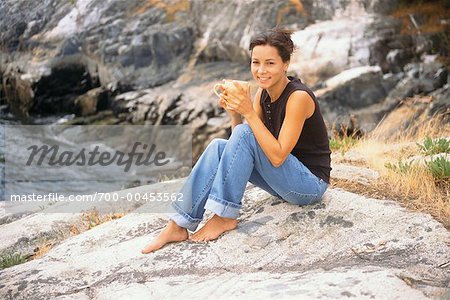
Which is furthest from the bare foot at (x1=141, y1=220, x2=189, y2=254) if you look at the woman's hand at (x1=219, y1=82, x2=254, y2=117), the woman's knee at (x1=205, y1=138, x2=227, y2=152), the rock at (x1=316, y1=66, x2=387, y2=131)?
the rock at (x1=316, y1=66, x2=387, y2=131)

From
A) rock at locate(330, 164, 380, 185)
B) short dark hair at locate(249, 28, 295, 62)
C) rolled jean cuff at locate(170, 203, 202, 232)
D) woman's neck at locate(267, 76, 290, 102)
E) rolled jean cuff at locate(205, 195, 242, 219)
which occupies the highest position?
short dark hair at locate(249, 28, 295, 62)

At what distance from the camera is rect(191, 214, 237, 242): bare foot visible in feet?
12.2

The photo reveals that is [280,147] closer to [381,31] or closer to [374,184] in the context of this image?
[374,184]

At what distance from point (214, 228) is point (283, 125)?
0.82 metres

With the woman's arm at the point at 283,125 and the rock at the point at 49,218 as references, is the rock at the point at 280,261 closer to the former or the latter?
the woman's arm at the point at 283,125

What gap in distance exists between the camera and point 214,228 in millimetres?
3730

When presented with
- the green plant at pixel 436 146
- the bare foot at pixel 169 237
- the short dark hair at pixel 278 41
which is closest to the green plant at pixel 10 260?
the bare foot at pixel 169 237

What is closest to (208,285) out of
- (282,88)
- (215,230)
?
(215,230)

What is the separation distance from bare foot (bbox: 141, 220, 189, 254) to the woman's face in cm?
108

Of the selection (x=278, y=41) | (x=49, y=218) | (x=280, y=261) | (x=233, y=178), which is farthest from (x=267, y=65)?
(x=49, y=218)

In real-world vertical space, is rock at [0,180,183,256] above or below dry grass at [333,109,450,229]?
below

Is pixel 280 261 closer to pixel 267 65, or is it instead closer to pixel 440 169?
pixel 267 65

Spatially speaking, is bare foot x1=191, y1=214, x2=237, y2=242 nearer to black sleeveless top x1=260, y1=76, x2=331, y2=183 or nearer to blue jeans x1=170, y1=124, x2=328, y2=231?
blue jeans x1=170, y1=124, x2=328, y2=231

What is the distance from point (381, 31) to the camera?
10.7 meters
